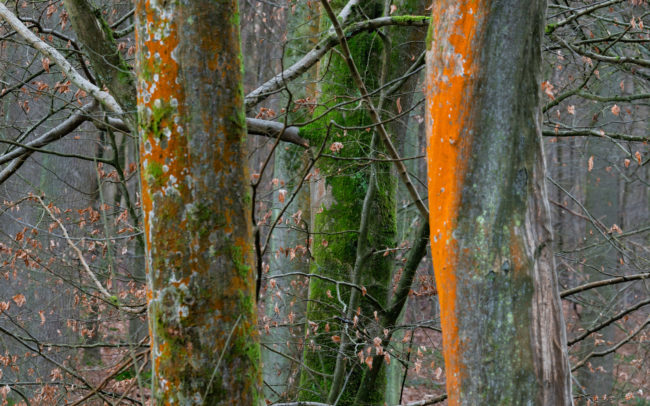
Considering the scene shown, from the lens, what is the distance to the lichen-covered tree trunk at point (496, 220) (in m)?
2.03

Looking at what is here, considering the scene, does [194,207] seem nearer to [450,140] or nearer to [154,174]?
[154,174]

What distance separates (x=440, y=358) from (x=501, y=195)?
22.0ft

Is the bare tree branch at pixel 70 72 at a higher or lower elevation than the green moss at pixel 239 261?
higher

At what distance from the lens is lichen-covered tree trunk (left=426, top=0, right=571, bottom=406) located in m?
2.03

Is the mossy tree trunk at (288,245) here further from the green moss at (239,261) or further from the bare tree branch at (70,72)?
the green moss at (239,261)

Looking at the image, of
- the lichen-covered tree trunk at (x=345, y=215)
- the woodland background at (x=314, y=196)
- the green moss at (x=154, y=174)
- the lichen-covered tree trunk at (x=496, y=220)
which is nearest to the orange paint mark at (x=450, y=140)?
the lichen-covered tree trunk at (x=496, y=220)

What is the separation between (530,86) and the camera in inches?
84.2

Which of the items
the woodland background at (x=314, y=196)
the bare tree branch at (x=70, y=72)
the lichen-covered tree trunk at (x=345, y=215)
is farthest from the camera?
the lichen-covered tree trunk at (x=345, y=215)

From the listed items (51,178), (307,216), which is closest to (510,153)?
(307,216)

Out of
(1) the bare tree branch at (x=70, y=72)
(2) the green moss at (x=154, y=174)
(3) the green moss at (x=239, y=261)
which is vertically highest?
(1) the bare tree branch at (x=70, y=72)

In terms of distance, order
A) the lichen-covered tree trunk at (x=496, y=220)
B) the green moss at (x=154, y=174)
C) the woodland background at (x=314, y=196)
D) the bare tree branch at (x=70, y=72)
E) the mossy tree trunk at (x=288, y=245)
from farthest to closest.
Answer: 1. the mossy tree trunk at (x=288, y=245)
2. the woodland background at (x=314, y=196)
3. the bare tree branch at (x=70, y=72)
4. the green moss at (x=154, y=174)
5. the lichen-covered tree trunk at (x=496, y=220)

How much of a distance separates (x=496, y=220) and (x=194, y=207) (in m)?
1.05

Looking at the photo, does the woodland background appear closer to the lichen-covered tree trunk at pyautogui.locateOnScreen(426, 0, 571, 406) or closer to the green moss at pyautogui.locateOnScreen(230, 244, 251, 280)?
the green moss at pyautogui.locateOnScreen(230, 244, 251, 280)

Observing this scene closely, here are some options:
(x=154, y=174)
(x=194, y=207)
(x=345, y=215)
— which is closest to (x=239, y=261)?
(x=194, y=207)
